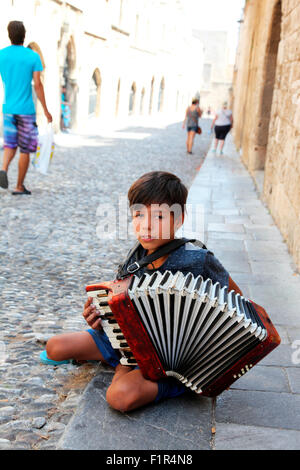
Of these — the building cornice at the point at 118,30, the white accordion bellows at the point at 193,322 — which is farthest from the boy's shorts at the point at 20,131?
the building cornice at the point at 118,30

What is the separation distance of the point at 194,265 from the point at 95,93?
20.8 m

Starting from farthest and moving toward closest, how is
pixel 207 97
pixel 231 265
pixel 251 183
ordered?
pixel 207 97 < pixel 251 183 < pixel 231 265

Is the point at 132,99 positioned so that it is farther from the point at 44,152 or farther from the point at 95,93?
the point at 44,152

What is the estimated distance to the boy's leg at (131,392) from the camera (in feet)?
7.47

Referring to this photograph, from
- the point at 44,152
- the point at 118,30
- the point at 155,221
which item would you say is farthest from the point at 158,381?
the point at 118,30

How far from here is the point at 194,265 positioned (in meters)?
2.32

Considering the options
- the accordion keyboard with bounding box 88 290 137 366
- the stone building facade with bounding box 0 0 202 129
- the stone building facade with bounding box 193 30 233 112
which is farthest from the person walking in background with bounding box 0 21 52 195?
the stone building facade with bounding box 193 30 233 112

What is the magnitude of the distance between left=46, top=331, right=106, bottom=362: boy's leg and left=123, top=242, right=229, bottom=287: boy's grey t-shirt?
0.52m

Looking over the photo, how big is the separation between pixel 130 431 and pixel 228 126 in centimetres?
1221

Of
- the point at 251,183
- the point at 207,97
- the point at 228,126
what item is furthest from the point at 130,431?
the point at 207,97

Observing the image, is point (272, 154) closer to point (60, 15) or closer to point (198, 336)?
point (198, 336)

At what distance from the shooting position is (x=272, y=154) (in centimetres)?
709

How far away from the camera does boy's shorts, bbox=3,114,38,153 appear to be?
6.59 metres

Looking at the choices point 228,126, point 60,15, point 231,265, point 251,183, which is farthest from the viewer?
point 60,15
